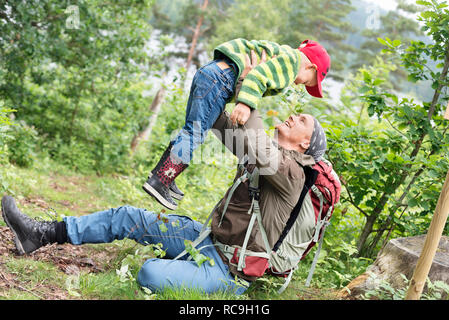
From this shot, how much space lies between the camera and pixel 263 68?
2.89 m

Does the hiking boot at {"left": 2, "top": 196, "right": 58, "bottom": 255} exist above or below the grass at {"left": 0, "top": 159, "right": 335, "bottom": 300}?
above

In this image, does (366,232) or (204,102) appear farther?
(366,232)

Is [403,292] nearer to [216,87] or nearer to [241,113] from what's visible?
[241,113]

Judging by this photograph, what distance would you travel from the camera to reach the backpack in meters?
3.09

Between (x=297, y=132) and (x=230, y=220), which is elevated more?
(x=297, y=132)

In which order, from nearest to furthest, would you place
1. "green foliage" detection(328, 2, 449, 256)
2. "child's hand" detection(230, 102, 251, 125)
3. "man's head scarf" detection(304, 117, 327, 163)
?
"child's hand" detection(230, 102, 251, 125) < "man's head scarf" detection(304, 117, 327, 163) < "green foliage" detection(328, 2, 449, 256)

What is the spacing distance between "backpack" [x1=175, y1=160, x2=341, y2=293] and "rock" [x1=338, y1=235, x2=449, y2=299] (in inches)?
21.9

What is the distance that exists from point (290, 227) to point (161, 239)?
1025 mm

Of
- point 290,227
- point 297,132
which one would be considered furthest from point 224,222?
point 297,132

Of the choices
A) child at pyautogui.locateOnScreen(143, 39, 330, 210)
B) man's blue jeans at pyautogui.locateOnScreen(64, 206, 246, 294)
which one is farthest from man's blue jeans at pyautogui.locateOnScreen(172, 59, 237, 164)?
man's blue jeans at pyautogui.locateOnScreen(64, 206, 246, 294)

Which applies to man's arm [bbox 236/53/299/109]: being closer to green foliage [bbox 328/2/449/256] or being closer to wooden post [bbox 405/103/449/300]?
wooden post [bbox 405/103/449/300]

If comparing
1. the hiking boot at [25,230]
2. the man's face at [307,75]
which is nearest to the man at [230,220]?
the hiking boot at [25,230]

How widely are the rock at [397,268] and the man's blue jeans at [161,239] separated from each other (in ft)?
3.36

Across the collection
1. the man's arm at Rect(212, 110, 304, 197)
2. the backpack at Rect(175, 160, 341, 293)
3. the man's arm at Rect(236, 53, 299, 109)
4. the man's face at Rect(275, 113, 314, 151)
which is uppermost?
the man's arm at Rect(236, 53, 299, 109)
